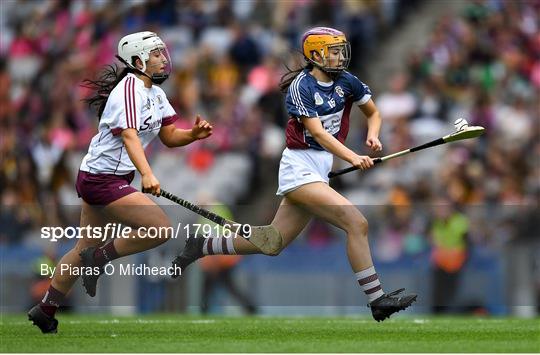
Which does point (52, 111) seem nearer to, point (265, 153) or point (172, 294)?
point (265, 153)

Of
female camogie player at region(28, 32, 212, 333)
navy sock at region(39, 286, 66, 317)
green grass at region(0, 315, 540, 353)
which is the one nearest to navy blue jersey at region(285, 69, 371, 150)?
female camogie player at region(28, 32, 212, 333)

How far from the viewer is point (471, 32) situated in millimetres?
20281

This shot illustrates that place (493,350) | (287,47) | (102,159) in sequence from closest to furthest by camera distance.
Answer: (493,350), (102,159), (287,47)

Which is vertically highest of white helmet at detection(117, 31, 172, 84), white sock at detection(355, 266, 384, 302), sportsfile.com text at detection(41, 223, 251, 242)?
white helmet at detection(117, 31, 172, 84)

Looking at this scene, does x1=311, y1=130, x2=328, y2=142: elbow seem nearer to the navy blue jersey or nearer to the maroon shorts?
the navy blue jersey

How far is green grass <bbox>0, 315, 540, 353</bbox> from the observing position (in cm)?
1057

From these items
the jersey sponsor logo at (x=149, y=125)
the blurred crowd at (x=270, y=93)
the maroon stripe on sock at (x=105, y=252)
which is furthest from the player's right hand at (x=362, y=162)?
the blurred crowd at (x=270, y=93)

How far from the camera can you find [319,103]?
474 inches

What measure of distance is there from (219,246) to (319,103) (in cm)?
147

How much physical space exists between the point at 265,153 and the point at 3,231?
3.81 metres

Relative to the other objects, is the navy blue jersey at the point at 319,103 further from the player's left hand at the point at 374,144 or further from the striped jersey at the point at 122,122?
the striped jersey at the point at 122,122

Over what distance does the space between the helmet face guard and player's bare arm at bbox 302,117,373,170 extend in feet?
1.67

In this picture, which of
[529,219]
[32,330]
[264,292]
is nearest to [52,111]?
[264,292]

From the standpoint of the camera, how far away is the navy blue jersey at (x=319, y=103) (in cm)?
1197
